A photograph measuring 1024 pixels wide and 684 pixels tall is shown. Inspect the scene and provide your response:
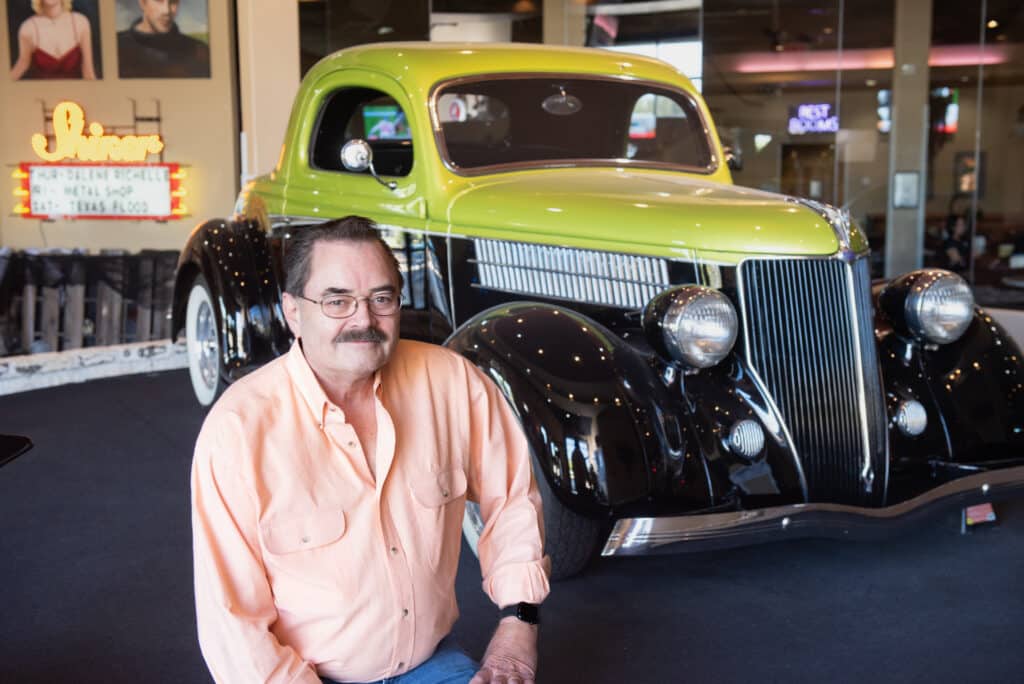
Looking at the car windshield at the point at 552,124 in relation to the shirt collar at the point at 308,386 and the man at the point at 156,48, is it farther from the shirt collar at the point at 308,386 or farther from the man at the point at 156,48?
the man at the point at 156,48

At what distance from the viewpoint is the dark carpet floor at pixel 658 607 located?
108 inches

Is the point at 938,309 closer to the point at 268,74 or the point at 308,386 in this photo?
the point at 308,386

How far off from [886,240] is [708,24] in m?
2.76

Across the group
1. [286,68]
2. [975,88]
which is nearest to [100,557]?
[286,68]

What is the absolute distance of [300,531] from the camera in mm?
1730

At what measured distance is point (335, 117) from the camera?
4719 mm

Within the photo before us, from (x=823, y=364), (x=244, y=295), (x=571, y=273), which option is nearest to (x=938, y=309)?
(x=823, y=364)

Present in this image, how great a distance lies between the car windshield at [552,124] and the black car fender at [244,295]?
1.13 metres

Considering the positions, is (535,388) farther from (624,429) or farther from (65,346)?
(65,346)

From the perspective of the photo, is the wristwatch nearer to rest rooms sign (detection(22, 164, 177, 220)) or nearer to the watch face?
the watch face

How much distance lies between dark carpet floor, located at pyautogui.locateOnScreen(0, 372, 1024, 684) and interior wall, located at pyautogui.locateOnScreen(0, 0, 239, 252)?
7105mm

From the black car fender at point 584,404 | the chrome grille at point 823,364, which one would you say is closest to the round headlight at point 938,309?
the chrome grille at point 823,364

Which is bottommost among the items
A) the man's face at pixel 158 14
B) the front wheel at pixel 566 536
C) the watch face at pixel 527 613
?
the front wheel at pixel 566 536

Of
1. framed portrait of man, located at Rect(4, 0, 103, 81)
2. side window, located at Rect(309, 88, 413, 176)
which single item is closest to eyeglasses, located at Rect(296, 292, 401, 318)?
side window, located at Rect(309, 88, 413, 176)
